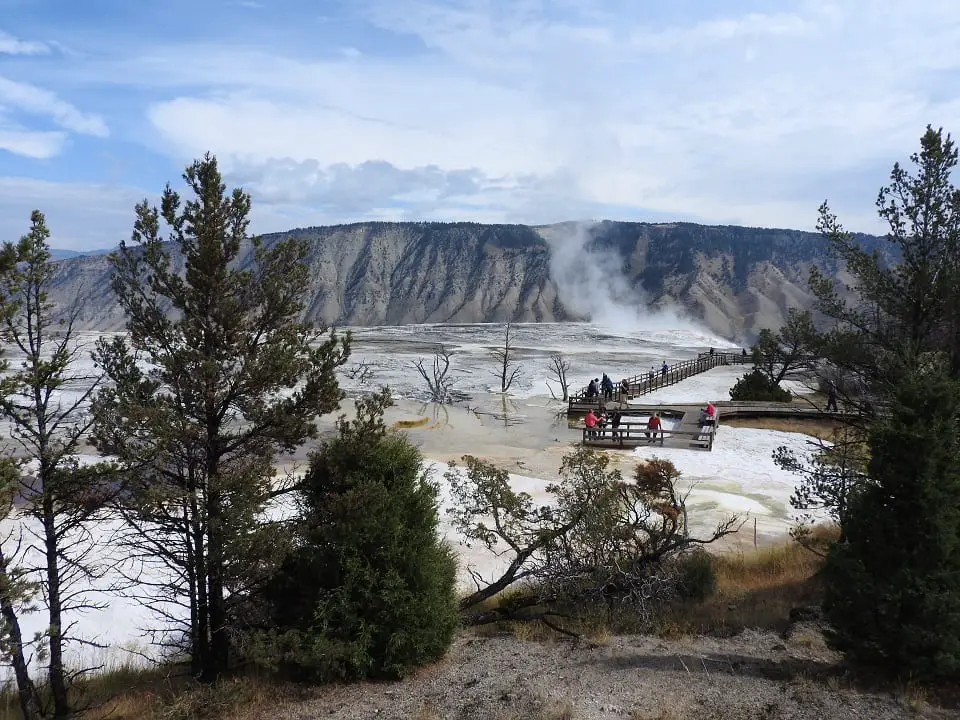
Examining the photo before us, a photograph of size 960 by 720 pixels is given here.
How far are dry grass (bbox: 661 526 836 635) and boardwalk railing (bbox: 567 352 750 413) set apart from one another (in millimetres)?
20486

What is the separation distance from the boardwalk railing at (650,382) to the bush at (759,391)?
610 cm

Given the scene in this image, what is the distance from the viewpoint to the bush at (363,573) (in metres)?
9.24

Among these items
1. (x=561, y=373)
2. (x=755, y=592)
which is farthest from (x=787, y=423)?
(x=755, y=592)

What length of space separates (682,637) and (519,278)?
150 meters

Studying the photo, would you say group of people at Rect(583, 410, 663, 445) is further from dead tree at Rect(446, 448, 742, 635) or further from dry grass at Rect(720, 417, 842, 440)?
dead tree at Rect(446, 448, 742, 635)

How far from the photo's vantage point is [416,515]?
32.9 ft

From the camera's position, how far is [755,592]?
13.2 metres

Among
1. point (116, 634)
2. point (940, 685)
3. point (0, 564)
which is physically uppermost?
point (0, 564)

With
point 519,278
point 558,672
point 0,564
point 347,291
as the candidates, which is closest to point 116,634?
point 0,564

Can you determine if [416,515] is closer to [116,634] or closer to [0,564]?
[0,564]

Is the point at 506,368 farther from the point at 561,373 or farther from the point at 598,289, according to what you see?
the point at 598,289

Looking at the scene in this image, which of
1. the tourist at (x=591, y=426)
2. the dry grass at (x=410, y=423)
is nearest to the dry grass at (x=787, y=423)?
the tourist at (x=591, y=426)

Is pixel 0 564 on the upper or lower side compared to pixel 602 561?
upper

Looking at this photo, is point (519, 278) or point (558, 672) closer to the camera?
point (558, 672)
